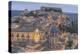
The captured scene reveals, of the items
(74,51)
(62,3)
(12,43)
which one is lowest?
(74,51)

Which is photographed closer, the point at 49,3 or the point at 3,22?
the point at 3,22

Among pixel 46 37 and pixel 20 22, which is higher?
pixel 20 22

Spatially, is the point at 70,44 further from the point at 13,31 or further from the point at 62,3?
the point at 13,31

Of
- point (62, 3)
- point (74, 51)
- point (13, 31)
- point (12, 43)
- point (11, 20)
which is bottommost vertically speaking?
point (74, 51)

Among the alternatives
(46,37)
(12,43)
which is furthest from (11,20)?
(46,37)

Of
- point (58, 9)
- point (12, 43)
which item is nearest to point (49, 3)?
point (58, 9)

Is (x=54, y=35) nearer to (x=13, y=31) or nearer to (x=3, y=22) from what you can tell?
(x=13, y=31)
